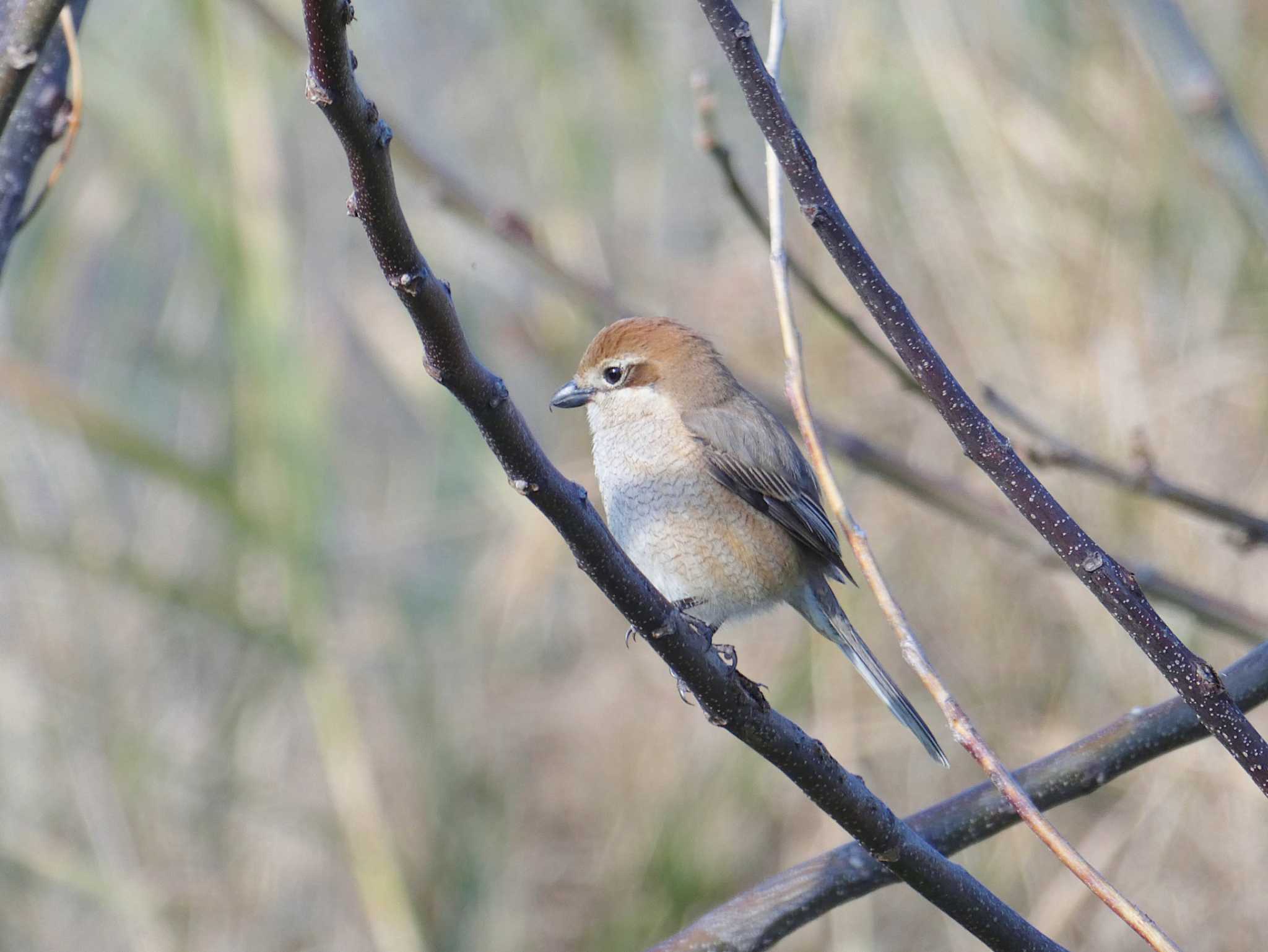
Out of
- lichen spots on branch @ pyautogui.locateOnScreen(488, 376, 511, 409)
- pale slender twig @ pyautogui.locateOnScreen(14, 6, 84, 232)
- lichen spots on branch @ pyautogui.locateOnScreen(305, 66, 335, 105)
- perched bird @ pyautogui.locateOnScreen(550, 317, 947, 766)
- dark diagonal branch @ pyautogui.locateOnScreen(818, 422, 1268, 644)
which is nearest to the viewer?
lichen spots on branch @ pyautogui.locateOnScreen(305, 66, 335, 105)

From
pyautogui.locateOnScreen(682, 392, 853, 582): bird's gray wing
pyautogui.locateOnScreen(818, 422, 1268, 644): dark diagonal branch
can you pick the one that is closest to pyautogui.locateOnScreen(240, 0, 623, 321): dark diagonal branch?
pyautogui.locateOnScreen(682, 392, 853, 582): bird's gray wing

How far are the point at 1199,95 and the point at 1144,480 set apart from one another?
683 millimetres

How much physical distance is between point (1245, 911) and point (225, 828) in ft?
11.0

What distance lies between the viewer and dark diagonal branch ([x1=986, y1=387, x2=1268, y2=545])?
218 cm

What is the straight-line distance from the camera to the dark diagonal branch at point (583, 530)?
1.07m

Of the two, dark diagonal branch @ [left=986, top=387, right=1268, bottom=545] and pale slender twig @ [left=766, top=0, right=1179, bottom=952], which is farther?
dark diagonal branch @ [left=986, top=387, right=1268, bottom=545]

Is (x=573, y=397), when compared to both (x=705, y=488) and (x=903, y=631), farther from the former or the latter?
(x=903, y=631)

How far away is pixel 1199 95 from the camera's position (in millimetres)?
2246

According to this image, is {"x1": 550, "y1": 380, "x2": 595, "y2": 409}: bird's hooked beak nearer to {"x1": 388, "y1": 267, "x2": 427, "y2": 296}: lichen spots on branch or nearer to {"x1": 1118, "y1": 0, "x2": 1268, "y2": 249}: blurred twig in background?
{"x1": 1118, "y1": 0, "x2": 1268, "y2": 249}: blurred twig in background

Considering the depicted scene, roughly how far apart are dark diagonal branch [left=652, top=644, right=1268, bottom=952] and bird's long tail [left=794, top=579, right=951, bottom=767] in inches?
34.3

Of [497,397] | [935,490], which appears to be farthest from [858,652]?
[497,397]

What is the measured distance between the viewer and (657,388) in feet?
10.3

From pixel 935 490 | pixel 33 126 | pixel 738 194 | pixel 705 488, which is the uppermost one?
pixel 33 126

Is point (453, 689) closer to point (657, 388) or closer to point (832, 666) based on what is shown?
point (832, 666)
